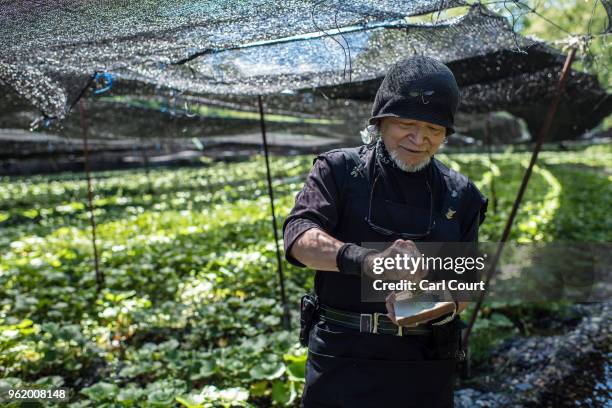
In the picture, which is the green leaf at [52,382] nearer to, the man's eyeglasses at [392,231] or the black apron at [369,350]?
the black apron at [369,350]

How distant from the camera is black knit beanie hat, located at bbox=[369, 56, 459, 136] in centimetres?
154

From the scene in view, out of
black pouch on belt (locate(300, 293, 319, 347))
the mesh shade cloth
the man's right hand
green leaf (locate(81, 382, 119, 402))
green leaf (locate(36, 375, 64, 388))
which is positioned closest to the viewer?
the man's right hand

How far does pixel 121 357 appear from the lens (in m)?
3.75

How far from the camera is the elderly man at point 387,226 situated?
156cm

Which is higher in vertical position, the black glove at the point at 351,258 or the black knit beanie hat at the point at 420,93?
the black knit beanie hat at the point at 420,93

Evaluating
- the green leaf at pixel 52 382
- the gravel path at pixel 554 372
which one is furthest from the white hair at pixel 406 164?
the green leaf at pixel 52 382

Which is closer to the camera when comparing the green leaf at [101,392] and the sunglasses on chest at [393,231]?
the sunglasses on chest at [393,231]

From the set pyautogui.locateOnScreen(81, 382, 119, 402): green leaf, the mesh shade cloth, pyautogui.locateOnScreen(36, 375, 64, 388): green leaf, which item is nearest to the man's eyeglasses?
the mesh shade cloth

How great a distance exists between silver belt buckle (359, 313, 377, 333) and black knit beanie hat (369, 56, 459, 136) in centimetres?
62

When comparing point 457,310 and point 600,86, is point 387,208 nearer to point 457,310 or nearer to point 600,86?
point 457,310

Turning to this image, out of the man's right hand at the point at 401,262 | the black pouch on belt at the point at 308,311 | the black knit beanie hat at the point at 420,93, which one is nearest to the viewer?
the man's right hand at the point at 401,262

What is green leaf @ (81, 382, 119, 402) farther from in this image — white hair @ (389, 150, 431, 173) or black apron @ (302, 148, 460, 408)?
white hair @ (389, 150, 431, 173)

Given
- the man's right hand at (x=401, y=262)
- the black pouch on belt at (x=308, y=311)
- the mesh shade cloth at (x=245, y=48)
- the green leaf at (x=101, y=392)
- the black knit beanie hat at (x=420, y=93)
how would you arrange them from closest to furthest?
the man's right hand at (x=401, y=262) < the black knit beanie hat at (x=420, y=93) < the black pouch on belt at (x=308, y=311) < the mesh shade cloth at (x=245, y=48) < the green leaf at (x=101, y=392)

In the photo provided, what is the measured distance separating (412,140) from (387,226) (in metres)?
0.28
